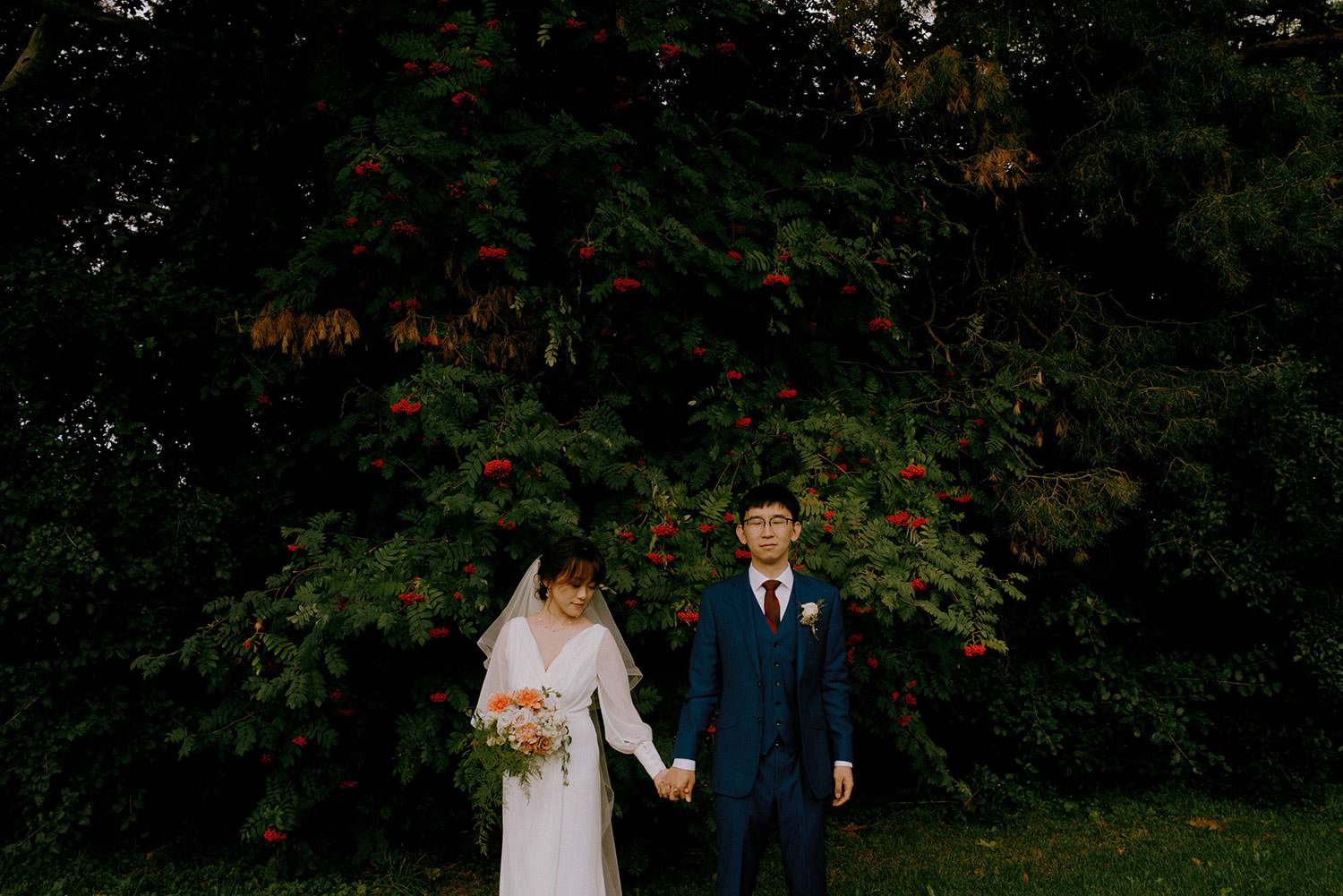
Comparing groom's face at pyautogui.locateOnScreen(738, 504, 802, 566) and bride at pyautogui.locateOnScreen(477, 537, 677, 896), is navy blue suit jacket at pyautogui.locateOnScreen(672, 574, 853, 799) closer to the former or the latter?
groom's face at pyautogui.locateOnScreen(738, 504, 802, 566)

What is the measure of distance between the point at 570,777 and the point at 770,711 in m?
0.90

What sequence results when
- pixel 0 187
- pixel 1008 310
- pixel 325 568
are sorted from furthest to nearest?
1. pixel 1008 310
2. pixel 0 187
3. pixel 325 568

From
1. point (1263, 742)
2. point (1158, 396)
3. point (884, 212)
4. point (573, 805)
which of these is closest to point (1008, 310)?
point (1158, 396)

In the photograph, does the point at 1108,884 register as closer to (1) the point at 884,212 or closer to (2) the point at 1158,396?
(2) the point at 1158,396

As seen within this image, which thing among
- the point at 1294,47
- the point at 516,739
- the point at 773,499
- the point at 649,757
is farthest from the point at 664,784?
the point at 1294,47

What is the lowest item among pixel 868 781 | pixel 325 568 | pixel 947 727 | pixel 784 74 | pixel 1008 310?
pixel 868 781

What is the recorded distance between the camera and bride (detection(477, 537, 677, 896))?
354 centimetres

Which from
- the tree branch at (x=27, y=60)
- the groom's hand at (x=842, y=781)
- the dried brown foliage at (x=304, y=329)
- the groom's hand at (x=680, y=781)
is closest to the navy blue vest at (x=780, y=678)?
the groom's hand at (x=842, y=781)

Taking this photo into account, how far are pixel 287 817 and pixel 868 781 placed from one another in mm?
5150

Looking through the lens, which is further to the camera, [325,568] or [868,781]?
[868,781]

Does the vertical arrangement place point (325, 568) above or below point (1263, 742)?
above

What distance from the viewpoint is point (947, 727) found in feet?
26.3

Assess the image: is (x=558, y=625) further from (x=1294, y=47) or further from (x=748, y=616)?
(x=1294, y=47)

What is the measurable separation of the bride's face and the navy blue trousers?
1.01 m
